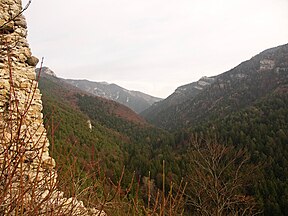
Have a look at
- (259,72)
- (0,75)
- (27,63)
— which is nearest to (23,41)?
(27,63)

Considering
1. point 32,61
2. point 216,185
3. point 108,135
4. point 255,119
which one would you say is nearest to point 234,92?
point 255,119

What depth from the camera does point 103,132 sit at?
2459 inches

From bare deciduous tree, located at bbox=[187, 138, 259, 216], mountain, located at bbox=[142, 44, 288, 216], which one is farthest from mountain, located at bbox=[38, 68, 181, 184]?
mountain, located at bbox=[142, 44, 288, 216]

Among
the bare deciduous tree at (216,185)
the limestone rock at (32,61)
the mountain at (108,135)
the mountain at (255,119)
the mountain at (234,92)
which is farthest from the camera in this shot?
the mountain at (234,92)

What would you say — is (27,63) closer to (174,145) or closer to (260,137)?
(260,137)

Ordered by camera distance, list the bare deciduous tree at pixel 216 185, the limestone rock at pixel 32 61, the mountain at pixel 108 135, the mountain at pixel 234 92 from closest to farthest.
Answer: the limestone rock at pixel 32 61
the bare deciduous tree at pixel 216 185
the mountain at pixel 108 135
the mountain at pixel 234 92

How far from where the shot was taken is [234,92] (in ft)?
354

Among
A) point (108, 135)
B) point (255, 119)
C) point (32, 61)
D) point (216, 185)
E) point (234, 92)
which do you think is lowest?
point (108, 135)

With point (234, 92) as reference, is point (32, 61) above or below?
below

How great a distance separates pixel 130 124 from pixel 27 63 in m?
85.2

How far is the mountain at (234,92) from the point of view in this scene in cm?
9541

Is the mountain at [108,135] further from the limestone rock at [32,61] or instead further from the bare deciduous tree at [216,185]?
the limestone rock at [32,61]

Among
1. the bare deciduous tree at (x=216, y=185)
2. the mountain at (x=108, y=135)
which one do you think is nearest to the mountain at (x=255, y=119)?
the bare deciduous tree at (x=216, y=185)

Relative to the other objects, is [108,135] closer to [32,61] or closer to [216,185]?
[216,185]
